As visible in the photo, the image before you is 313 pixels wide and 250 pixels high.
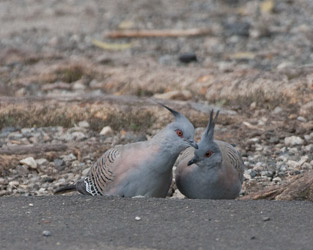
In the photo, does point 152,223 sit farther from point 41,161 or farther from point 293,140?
point 293,140

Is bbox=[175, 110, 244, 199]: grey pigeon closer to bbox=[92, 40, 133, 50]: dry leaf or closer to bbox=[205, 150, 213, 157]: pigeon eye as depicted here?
bbox=[205, 150, 213, 157]: pigeon eye

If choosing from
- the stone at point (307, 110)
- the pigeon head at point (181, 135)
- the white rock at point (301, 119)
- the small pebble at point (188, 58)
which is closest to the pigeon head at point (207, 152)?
the pigeon head at point (181, 135)

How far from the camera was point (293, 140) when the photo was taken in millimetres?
8500

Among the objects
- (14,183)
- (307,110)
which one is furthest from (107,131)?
(307,110)

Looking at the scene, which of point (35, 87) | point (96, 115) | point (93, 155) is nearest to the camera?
point (93, 155)

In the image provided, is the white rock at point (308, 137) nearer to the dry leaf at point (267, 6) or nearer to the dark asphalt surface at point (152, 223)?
the dark asphalt surface at point (152, 223)

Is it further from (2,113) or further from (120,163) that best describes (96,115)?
(120,163)

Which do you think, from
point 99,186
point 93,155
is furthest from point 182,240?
point 93,155

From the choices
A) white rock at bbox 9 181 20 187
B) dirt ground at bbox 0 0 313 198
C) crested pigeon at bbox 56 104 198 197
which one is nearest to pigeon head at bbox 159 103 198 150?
crested pigeon at bbox 56 104 198 197

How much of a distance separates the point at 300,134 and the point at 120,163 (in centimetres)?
302

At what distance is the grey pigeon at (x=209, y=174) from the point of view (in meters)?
6.30

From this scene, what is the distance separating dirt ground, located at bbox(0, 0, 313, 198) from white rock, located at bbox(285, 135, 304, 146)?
0.01m

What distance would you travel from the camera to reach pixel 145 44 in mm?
13805

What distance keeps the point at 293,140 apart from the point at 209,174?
94.4 inches
